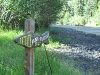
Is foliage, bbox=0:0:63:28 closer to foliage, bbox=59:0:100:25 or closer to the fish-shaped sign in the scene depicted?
the fish-shaped sign

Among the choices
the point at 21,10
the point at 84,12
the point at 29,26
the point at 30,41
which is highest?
the point at 29,26

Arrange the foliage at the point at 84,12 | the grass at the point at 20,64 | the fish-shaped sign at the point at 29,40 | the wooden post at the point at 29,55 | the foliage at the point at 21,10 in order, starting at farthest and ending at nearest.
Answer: the foliage at the point at 84,12, the foliage at the point at 21,10, the grass at the point at 20,64, the wooden post at the point at 29,55, the fish-shaped sign at the point at 29,40

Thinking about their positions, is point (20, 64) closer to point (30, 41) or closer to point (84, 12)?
point (30, 41)

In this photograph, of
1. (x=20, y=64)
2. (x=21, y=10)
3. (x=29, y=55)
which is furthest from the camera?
(x=21, y=10)

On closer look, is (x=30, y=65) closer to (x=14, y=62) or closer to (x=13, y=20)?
(x=14, y=62)

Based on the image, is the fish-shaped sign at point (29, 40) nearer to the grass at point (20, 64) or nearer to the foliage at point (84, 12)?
the grass at point (20, 64)

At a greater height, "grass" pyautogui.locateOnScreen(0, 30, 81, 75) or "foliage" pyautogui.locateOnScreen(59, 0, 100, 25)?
"grass" pyautogui.locateOnScreen(0, 30, 81, 75)

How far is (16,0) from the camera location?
1430 centimetres

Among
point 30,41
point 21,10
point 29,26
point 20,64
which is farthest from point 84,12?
point 30,41

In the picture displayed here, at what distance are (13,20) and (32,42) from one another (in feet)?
32.7

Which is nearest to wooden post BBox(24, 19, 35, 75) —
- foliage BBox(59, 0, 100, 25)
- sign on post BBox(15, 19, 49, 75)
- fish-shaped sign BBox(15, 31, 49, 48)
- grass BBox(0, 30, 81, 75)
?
sign on post BBox(15, 19, 49, 75)

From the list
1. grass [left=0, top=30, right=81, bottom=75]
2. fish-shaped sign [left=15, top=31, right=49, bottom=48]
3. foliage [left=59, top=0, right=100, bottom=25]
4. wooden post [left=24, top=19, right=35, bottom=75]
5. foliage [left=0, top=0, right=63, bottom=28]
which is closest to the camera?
fish-shaped sign [left=15, top=31, right=49, bottom=48]

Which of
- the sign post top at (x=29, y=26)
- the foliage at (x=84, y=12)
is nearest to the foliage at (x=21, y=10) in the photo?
the sign post top at (x=29, y=26)

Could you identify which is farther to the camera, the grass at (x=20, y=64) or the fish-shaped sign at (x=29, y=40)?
the grass at (x=20, y=64)
